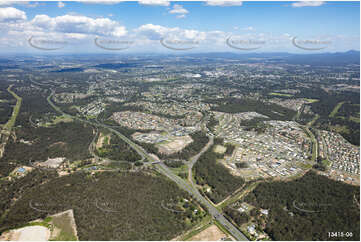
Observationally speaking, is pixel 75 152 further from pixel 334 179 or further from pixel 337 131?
pixel 337 131

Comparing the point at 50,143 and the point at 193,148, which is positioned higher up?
the point at 193,148

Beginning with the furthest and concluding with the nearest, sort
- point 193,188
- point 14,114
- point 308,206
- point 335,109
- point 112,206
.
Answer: point 335,109, point 14,114, point 193,188, point 308,206, point 112,206

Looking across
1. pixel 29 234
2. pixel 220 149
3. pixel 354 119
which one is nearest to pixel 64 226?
pixel 29 234

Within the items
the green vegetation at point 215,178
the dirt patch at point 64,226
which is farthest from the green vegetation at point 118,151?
the dirt patch at point 64,226

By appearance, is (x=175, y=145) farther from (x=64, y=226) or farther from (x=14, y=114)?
(x=14, y=114)

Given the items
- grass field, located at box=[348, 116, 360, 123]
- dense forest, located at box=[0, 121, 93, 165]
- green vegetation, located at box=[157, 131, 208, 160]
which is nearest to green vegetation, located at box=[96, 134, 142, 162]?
dense forest, located at box=[0, 121, 93, 165]

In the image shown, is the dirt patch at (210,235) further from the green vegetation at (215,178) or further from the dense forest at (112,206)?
the green vegetation at (215,178)
